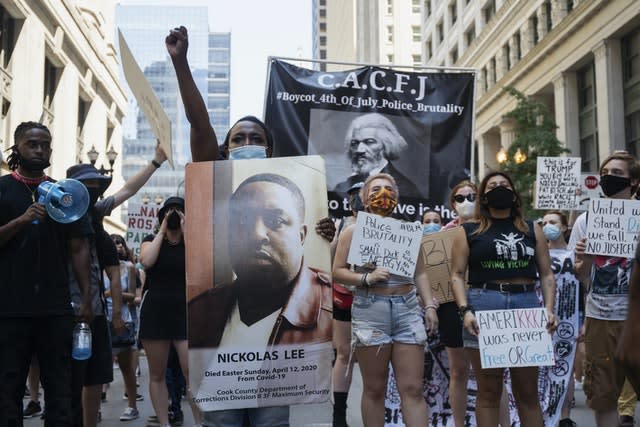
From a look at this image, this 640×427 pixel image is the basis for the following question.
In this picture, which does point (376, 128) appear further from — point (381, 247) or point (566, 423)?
point (566, 423)

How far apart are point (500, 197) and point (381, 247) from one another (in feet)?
2.87

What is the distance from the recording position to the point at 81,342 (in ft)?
15.3

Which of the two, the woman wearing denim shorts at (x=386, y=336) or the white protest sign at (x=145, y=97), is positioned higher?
the white protest sign at (x=145, y=97)

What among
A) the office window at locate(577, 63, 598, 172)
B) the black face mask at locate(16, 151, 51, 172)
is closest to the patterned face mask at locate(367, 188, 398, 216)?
the black face mask at locate(16, 151, 51, 172)

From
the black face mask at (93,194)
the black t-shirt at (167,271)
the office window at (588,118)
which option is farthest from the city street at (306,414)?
the office window at (588,118)

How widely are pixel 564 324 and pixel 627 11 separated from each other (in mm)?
21918

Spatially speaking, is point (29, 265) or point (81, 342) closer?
point (29, 265)

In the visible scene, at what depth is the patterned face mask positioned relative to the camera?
5.34m

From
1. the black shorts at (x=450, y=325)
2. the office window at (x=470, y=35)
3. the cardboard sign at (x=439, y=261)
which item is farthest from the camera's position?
the office window at (x=470, y=35)

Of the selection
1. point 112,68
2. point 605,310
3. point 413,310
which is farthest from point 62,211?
point 112,68

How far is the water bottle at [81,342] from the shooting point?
464 centimetres

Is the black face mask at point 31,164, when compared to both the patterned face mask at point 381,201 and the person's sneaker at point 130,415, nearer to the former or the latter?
the patterned face mask at point 381,201

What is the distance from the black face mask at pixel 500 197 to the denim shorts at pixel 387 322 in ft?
2.91

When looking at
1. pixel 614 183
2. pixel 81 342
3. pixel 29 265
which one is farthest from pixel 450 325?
pixel 29 265
